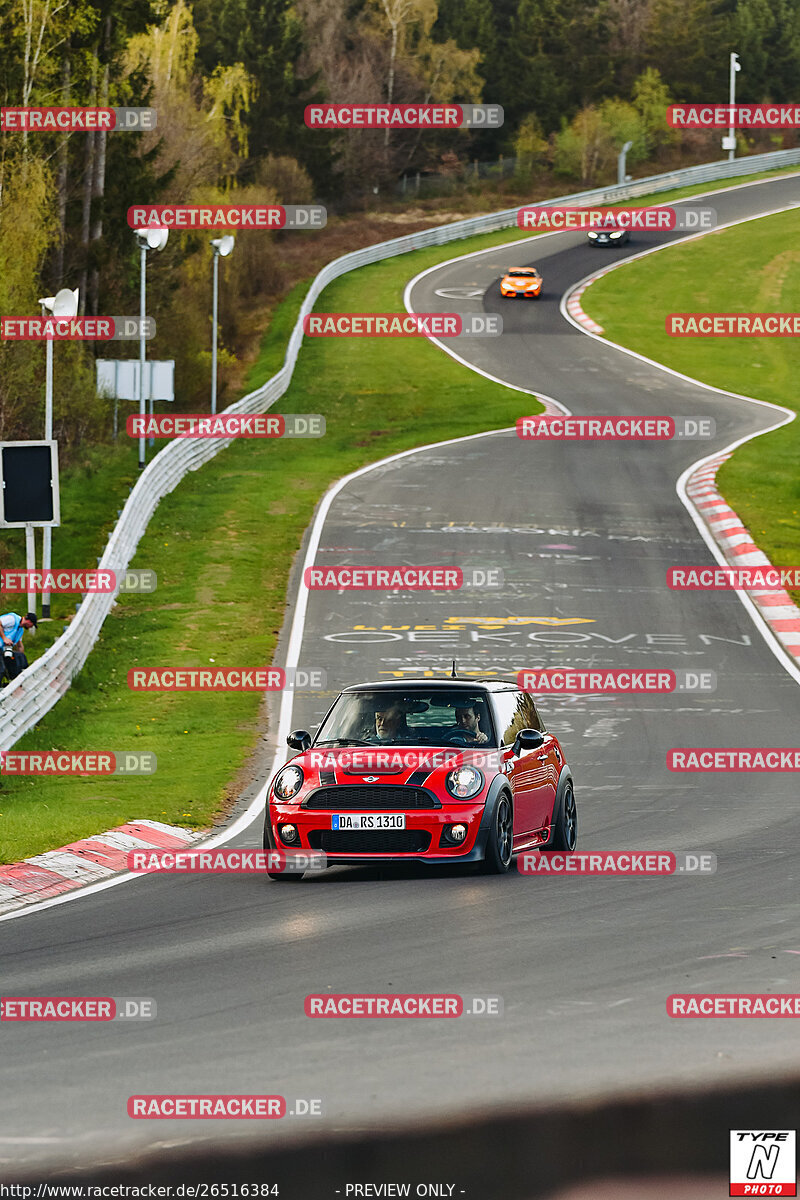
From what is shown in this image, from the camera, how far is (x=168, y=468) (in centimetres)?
4000

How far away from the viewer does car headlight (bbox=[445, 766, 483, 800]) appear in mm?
12344

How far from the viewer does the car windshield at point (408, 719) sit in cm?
1323

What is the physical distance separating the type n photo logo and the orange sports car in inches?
2598

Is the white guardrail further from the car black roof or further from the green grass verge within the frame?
the car black roof

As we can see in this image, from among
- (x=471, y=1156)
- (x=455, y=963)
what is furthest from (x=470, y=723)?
(x=471, y=1156)

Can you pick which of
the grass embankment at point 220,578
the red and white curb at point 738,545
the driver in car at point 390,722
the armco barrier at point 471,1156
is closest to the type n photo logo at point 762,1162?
the armco barrier at point 471,1156

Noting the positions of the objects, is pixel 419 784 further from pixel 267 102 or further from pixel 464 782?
pixel 267 102

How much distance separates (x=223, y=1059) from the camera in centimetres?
749

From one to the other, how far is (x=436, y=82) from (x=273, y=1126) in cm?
10740

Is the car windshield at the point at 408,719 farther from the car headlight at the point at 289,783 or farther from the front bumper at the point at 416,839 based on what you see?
the front bumper at the point at 416,839

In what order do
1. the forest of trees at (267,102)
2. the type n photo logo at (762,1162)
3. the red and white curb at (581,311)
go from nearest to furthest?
the type n photo logo at (762,1162)
the forest of trees at (267,102)
the red and white curb at (581,311)

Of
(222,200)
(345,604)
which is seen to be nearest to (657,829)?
(345,604)

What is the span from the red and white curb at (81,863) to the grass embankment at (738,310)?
23412 mm

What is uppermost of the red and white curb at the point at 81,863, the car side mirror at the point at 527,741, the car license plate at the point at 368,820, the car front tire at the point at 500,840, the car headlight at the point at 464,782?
the car side mirror at the point at 527,741
